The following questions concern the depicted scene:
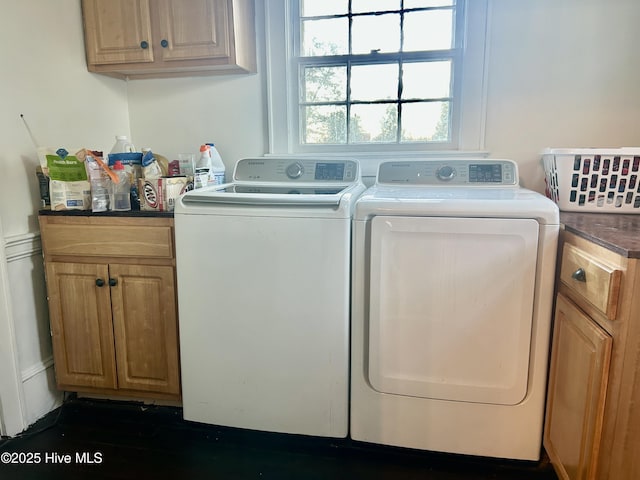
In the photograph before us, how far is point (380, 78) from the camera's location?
2.17 meters

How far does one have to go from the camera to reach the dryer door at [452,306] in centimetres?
136

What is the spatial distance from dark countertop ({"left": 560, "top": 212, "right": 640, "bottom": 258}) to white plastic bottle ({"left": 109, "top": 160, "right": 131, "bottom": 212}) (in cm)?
168

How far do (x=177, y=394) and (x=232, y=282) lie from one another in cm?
63

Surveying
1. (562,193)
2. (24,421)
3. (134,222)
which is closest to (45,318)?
(24,421)

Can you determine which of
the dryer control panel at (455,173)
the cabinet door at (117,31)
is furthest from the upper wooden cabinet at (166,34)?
the dryer control panel at (455,173)

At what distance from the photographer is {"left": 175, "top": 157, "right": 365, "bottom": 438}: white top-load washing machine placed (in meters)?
1.47

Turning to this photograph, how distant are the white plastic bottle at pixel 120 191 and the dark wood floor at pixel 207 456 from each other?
0.91 meters

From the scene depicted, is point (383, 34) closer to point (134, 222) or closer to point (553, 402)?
point (134, 222)

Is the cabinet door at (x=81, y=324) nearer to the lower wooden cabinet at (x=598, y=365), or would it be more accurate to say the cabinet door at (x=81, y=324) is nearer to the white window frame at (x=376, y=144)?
the white window frame at (x=376, y=144)

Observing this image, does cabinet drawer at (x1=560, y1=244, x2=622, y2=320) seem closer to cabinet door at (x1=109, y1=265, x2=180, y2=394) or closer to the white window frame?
the white window frame

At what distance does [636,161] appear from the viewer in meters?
1.58

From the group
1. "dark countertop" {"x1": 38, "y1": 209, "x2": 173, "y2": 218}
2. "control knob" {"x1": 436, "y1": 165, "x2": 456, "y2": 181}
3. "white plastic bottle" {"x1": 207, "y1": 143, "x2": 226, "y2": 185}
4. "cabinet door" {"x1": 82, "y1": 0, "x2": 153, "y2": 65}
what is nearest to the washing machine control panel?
"white plastic bottle" {"x1": 207, "y1": 143, "x2": 226, "y2": 185}

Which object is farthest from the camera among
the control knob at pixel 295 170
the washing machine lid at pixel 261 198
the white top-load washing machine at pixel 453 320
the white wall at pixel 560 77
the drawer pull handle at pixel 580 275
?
the control knob at pixel 295 170

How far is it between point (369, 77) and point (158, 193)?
118 cm
